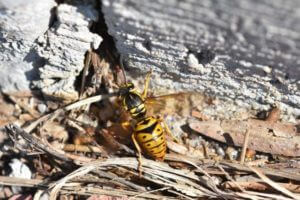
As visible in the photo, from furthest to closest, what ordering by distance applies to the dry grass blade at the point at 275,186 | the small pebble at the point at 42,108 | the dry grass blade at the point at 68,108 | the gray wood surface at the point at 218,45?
the small pebble at the point at 42,108 → the dry grass blade at the point at 68,108 → the dry grass blade at the point at 275,186 → the gray wood surface at the point at 218,45

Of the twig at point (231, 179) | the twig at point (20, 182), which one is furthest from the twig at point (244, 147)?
the twig at point (20, 182)

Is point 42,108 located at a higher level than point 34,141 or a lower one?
higher

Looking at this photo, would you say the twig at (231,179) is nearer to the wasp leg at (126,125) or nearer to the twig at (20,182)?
the wasp leg at (126,125)

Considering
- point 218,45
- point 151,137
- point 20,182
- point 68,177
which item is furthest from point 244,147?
point 20,182

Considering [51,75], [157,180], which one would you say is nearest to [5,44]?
[51,75]

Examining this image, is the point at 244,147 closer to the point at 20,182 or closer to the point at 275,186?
the point at 275,186

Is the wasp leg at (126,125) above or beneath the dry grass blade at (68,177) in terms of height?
above
